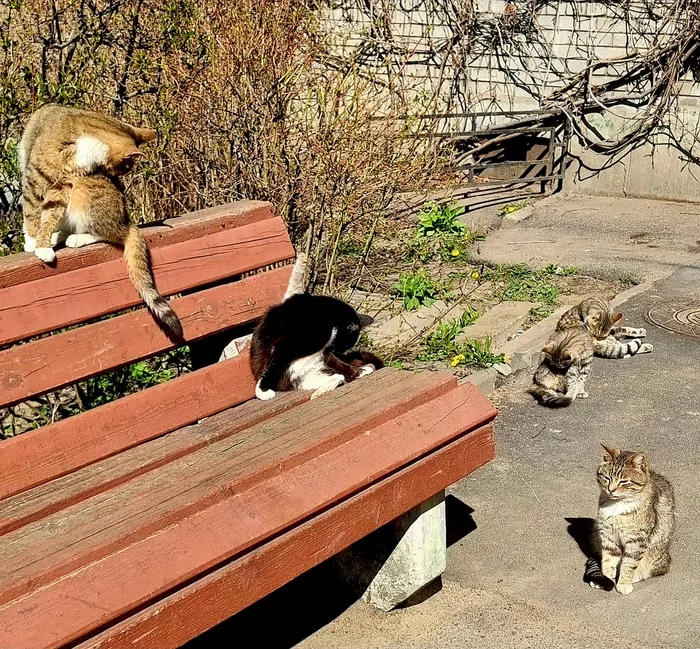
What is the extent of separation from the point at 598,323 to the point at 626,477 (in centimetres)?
247

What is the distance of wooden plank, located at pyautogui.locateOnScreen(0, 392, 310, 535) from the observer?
2760 millimetres

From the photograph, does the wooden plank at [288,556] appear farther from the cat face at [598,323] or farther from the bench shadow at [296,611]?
the cat face at [598,323]

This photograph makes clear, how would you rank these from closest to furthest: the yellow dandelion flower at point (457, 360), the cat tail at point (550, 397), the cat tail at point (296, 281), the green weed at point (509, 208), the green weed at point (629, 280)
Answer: the cat tail at point (296, 281) → the cat tail at point (550, 397) → the yellow dandelion flower at point (457, 360) → the green weed at point (629, 280) → the green weed at point (509, 208)

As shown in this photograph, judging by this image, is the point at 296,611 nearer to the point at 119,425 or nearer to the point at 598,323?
the point at 119,425

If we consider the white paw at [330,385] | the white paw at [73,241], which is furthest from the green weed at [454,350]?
the white paw at [73,241]

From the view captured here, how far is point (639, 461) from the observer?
370cm

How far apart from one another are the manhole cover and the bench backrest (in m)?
3.41

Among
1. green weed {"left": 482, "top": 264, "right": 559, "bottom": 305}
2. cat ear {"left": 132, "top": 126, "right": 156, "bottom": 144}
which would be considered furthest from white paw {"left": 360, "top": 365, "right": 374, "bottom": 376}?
green weed {"left": 482, "top": 264, "right": 559, "bottom": 305}

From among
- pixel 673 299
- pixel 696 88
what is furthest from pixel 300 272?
pixel 696 88

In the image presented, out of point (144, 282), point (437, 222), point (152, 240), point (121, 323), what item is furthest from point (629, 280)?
point (121, 323)

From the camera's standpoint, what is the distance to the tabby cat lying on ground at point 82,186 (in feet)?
11.7

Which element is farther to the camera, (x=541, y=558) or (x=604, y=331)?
(x=604, y=331)

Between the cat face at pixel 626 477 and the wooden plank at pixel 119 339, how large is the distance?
5.28 ft

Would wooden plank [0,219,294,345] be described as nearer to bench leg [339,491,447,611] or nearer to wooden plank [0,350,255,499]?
wooden plank [0,350,255,499]
